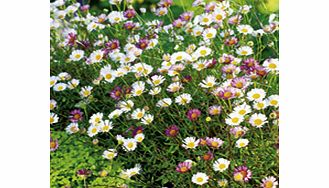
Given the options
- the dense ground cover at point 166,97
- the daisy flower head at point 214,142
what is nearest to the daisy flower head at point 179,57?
the dense ground cover at point 166,97

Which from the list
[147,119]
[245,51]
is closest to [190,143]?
[147,119]

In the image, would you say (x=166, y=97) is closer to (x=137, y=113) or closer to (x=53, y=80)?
(x=137, y=113)

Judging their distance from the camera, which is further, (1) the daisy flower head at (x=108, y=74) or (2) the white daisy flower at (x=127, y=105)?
(1) the daisy flower head at (x=108, y=74)

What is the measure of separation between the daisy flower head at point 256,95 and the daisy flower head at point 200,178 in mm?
274

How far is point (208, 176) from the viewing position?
2211 mm

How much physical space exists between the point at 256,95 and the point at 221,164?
0.24 meters

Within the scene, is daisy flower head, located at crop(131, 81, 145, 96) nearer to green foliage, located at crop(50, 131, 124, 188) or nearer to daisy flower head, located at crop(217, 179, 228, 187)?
green foliage, located at crop(50, 131, 124, 188)

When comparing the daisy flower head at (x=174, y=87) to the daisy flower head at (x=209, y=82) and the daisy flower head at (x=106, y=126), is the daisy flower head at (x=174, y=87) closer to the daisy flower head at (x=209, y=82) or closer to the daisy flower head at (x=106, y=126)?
the daisy flower head at (x=209, y=82)

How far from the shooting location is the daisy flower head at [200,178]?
7.20ft
